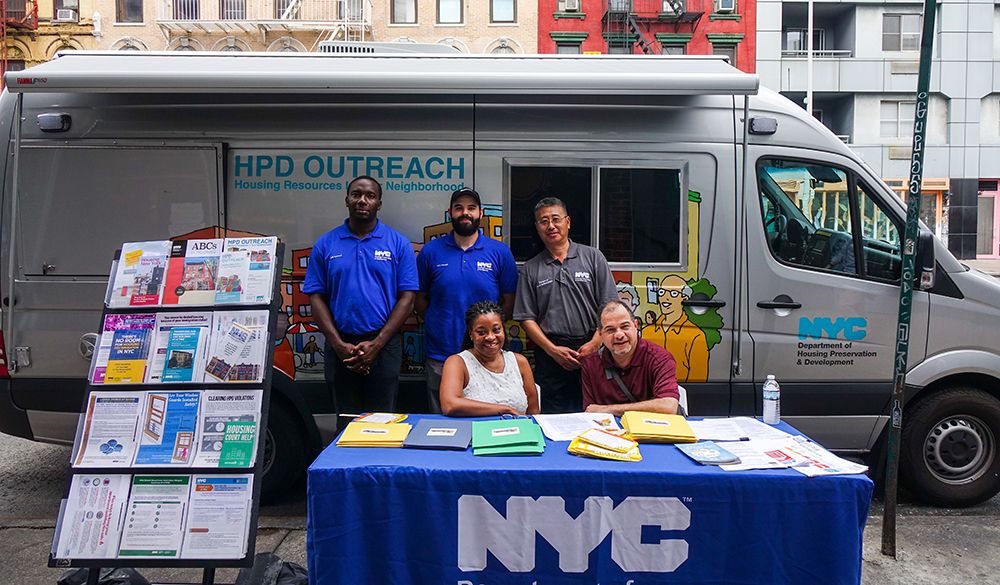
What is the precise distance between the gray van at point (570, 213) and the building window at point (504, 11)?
18459 mm

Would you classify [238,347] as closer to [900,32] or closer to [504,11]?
[504,11]

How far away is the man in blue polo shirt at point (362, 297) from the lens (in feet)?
12.4

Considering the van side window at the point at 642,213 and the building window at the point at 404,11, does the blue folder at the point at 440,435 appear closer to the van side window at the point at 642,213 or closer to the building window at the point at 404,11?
the van side window at the point at 642,213

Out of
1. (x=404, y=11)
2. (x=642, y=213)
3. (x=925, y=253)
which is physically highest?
(x=404, y=11)

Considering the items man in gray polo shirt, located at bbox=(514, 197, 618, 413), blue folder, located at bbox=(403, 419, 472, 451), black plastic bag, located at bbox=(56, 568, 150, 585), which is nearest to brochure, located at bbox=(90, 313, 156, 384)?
black plastic bag, located at bbox=(56, 568, 150, 585)

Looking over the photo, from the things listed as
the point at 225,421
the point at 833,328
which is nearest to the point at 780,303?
the point at 833,328

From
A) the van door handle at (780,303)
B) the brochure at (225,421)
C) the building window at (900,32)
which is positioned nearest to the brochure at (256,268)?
the brochure at (225,421)

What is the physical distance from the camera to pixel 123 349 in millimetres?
2805

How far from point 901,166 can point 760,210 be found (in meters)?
22.4

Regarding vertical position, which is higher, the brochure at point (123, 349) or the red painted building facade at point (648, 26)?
the red painted building facade at point (648, 26)

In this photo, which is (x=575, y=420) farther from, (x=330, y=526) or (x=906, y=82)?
(x=906, y=82)

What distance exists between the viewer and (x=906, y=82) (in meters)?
22.2

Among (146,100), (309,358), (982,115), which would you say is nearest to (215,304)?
(309,358)

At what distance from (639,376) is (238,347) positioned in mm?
2025
